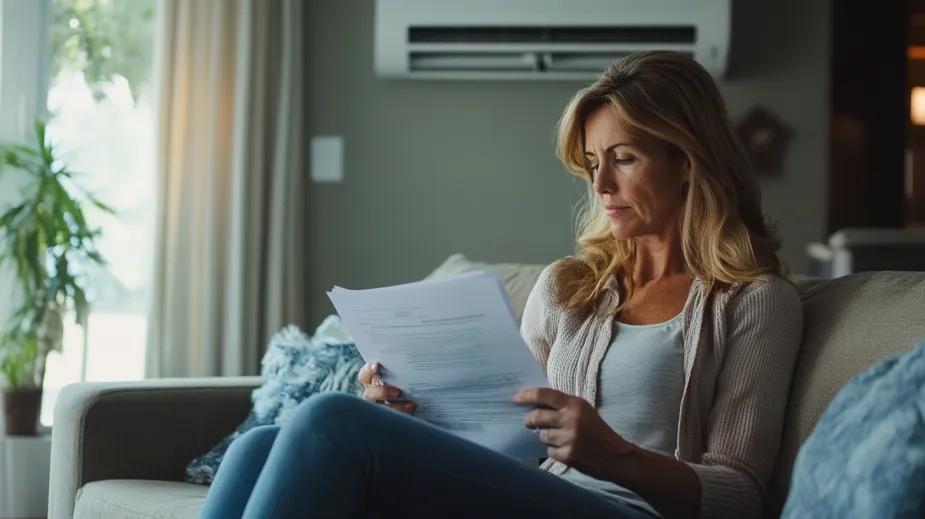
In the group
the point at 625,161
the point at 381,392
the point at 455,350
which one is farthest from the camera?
the point at 625,161

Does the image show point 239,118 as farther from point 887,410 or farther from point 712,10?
point 887,410

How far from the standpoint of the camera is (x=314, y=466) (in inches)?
55.9

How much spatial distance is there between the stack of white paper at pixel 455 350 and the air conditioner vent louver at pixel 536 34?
2207mm

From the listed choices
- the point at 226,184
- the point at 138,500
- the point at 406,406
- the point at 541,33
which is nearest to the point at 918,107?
the point at 541,33

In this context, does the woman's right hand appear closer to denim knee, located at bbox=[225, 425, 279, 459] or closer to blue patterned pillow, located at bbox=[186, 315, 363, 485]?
denim knee, located at bbox=[225, 425, 279, 459]

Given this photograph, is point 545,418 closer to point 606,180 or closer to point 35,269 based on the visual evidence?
point 606,180

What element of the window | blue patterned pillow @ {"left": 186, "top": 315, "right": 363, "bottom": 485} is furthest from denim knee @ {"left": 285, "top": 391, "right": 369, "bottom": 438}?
the window

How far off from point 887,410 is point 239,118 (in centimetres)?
286

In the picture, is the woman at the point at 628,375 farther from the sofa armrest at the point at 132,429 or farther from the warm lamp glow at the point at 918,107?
the warm lamp glow at the point at 918,107

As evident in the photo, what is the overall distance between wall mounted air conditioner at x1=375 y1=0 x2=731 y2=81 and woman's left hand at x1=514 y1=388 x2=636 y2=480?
7.71 ft

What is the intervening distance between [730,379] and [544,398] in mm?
348

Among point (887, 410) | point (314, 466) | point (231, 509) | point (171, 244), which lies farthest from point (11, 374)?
point (887, 410)

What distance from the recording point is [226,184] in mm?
3783

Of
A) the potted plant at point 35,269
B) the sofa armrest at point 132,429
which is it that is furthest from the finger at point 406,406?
the potted plant at point 35,269
